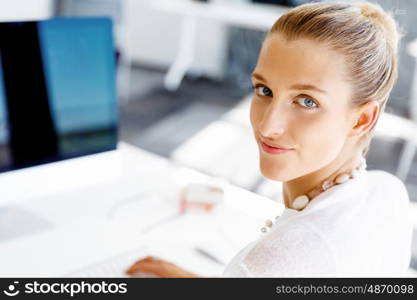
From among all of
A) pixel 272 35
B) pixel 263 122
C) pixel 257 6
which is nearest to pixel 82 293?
pixel 263 122

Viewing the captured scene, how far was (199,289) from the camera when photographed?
3.03 ft

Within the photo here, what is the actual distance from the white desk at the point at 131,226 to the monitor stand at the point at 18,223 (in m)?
0.02

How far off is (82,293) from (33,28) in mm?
610

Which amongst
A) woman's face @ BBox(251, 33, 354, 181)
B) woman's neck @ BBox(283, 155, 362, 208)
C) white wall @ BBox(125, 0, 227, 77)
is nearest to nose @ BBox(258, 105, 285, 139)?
woman's face @ BBox(251, 33, 354, 181)

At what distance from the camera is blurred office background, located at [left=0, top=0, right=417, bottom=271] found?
3.45 m

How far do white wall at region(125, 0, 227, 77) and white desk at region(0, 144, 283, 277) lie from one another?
376 centimetres

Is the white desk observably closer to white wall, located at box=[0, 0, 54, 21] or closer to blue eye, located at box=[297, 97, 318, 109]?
blue eye, located at box=[297, 97, 318, 109]

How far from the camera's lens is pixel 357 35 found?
86 centimetres

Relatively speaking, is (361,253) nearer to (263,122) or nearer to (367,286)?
(367,286)

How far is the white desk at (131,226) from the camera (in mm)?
1174

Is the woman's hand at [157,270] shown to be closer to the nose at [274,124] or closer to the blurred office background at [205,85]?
the nose at [274,124]

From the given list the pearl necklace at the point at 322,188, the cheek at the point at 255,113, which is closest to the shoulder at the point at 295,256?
the pearl necklace at the point at 322,188

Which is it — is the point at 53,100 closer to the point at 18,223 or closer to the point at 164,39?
the point at 18,223

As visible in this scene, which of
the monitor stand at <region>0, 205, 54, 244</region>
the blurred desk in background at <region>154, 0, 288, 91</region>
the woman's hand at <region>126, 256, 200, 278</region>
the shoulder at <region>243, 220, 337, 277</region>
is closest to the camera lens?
the shoulder at <region>243, 220, 337, 277</region>
